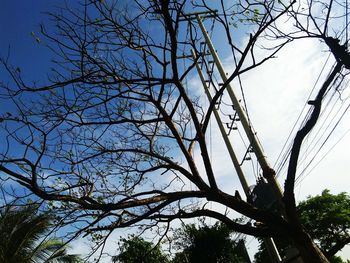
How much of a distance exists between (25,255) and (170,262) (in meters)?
19.0

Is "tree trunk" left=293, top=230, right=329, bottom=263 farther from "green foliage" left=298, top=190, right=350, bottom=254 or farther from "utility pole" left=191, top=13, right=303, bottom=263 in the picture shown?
"green foliage" left=298, top=190, right=350, bottom=254

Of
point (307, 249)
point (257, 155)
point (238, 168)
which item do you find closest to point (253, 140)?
point (257, 155)

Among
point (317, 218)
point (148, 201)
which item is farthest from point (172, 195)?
point (317, 218)

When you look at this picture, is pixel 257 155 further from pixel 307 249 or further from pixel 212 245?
pixel 212 245

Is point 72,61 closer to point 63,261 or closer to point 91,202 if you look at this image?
point 91,202

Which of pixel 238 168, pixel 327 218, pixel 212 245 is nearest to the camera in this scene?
pixel 238 168

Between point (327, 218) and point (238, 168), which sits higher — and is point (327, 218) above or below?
above

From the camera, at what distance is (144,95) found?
782cm

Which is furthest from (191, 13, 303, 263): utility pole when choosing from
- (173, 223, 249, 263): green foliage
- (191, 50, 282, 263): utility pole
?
(173, 223, 249, 263): green foliage

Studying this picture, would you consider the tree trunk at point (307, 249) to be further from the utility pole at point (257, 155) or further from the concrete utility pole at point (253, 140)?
the concrete utility pole at point (253, 140)

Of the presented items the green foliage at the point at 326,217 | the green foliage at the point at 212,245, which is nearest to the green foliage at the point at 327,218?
the green foliage at the point at 326,217

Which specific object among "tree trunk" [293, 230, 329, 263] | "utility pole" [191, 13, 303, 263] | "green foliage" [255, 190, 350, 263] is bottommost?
"tree trunk" [293, 230, 329, 263]

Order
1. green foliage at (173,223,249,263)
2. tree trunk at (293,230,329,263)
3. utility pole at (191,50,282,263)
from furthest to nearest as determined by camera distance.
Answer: green foliage at (173,223,249,263)
utility pole at (191,50,282,263)
tree trunk at (293,230,329,263)

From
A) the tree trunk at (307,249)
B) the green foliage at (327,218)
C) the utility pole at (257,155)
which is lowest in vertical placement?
the tree trunk at (307,249)
